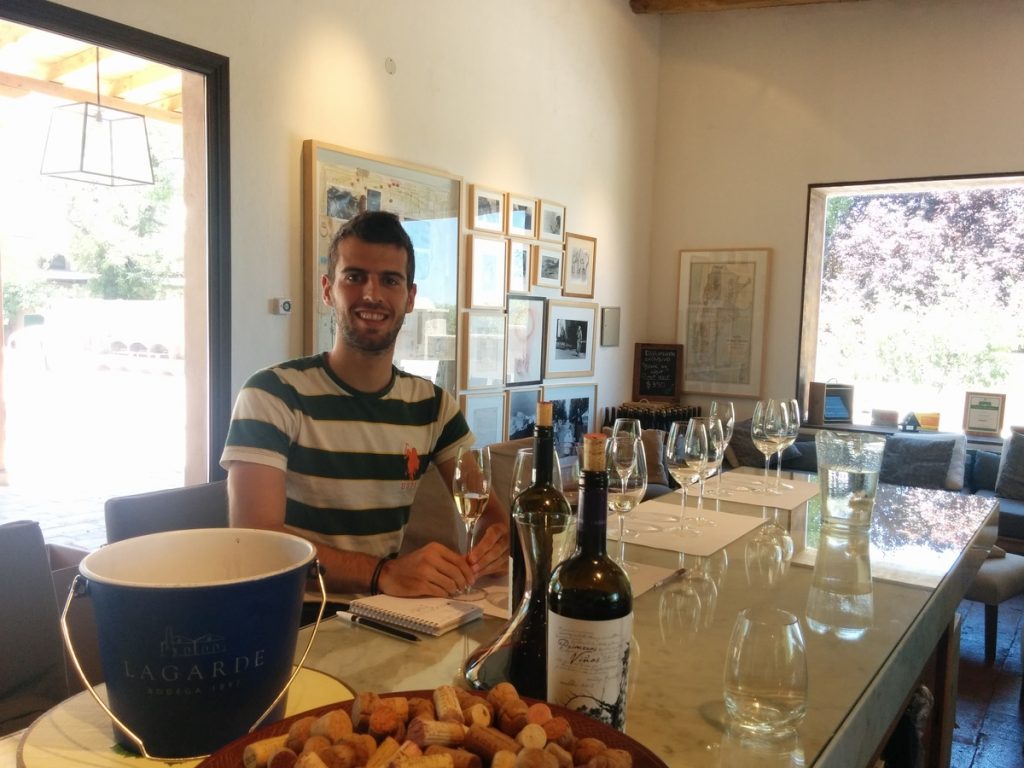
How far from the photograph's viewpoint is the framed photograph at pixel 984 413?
17.1 feet

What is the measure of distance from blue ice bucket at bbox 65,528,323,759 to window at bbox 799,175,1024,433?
18.1ft

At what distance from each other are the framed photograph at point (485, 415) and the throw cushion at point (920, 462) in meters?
2.36

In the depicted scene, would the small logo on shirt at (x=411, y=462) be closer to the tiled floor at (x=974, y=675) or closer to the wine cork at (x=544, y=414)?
the wine cork at (x=544, y=414)

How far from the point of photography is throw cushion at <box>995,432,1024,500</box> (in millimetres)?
4793

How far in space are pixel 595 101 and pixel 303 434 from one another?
4.17 m

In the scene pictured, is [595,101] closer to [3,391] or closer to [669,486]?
[669,486]

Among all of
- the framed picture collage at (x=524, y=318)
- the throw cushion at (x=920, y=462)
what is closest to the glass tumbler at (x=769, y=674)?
the framed picture collage at (x=524, y=318)

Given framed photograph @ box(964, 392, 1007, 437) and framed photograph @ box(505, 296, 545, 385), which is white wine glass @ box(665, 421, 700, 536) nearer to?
framed photograph @ box(505, 296, 545, 385)

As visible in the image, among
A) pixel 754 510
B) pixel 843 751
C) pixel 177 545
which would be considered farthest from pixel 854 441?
pixel 177 545

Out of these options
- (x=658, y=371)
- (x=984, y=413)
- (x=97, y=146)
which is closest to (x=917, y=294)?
(x=984, y=413)

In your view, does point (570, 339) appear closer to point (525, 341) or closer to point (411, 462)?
point (525, 341)

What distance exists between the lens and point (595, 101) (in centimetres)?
532

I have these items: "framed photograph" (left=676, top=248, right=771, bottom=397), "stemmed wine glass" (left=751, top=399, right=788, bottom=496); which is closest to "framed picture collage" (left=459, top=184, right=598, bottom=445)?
"framed photograph" (left=676, top=248, right=771, bottom=397)

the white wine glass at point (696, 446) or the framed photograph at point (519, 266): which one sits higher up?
the framed photograph at point (519, 266)
